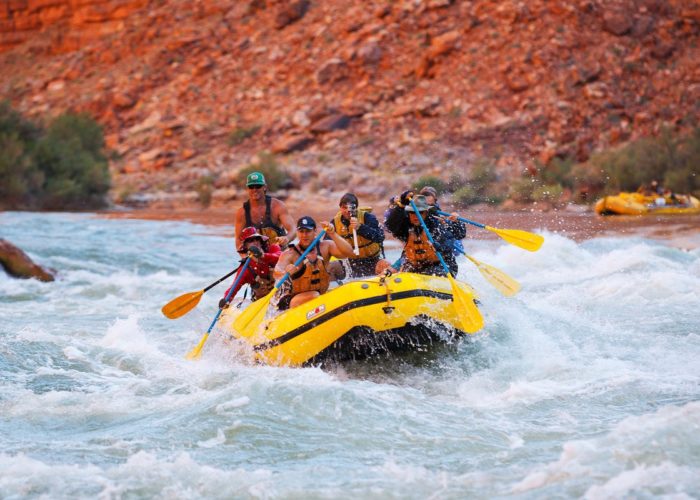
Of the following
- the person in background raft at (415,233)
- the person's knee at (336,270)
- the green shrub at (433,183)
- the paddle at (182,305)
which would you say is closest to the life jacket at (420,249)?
the person in background raft at (415,233)

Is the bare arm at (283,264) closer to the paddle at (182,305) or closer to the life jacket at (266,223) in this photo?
the life jacket at (266,223)

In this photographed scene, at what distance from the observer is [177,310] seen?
9.35m

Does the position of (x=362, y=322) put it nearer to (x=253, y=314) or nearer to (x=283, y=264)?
(x=283, y=264)

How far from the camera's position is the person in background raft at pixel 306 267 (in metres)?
7.79

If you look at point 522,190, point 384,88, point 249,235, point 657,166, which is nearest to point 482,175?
point 522,190

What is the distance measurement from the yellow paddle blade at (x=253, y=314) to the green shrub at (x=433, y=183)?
18.3 meters

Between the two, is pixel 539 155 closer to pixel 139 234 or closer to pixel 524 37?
pixel 524 37

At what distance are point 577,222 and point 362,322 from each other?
1406 cm

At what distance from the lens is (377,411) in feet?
21.7

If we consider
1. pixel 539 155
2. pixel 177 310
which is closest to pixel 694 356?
pixel 177 310

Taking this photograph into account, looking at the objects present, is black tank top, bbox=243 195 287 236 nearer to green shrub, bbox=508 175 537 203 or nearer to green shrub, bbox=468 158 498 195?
green shrub, bbox=508 175 537 203

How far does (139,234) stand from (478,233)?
7.00 metres

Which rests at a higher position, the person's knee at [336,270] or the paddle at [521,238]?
the paddle at [521,238]

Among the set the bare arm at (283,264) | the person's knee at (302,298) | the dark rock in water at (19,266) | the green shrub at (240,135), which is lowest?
the dark rock in water at (19,266)
